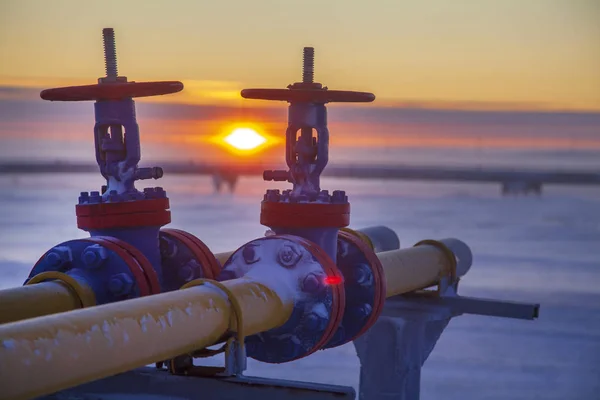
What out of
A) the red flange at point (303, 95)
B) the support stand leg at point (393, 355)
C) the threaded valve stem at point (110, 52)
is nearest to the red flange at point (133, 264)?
the threaded valve stem at point (110, 52)

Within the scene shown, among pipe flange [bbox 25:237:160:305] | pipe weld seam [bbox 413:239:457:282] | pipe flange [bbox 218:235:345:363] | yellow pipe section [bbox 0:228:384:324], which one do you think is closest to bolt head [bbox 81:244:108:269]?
pipe flange [bbox 25:237:160:305]

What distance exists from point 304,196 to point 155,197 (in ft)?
1.62

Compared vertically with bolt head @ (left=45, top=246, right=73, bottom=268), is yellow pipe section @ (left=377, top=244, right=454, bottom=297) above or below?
below

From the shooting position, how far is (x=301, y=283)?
3.01 metres

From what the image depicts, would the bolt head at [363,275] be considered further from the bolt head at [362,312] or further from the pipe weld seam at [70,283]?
the pipe weld seam at [70,283]

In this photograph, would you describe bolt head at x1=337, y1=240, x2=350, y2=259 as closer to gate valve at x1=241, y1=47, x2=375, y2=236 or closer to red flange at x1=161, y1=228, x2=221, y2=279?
gate valve at x1=241, y1=47, x2=375, y2=236

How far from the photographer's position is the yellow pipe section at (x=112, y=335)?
1.96m

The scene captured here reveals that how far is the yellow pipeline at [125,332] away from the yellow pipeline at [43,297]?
0.38 meters

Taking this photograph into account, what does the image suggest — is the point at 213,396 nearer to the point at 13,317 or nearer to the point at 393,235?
the point at 13,317

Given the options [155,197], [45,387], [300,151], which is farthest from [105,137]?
[45,387]

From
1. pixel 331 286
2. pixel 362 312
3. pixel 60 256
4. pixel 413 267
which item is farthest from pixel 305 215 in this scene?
pixel 413 267

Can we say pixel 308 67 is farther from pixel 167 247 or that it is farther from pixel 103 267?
pixel 103 267

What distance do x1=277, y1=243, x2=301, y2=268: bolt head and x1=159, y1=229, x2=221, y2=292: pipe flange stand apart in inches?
13.3

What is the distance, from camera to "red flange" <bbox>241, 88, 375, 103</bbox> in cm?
316
